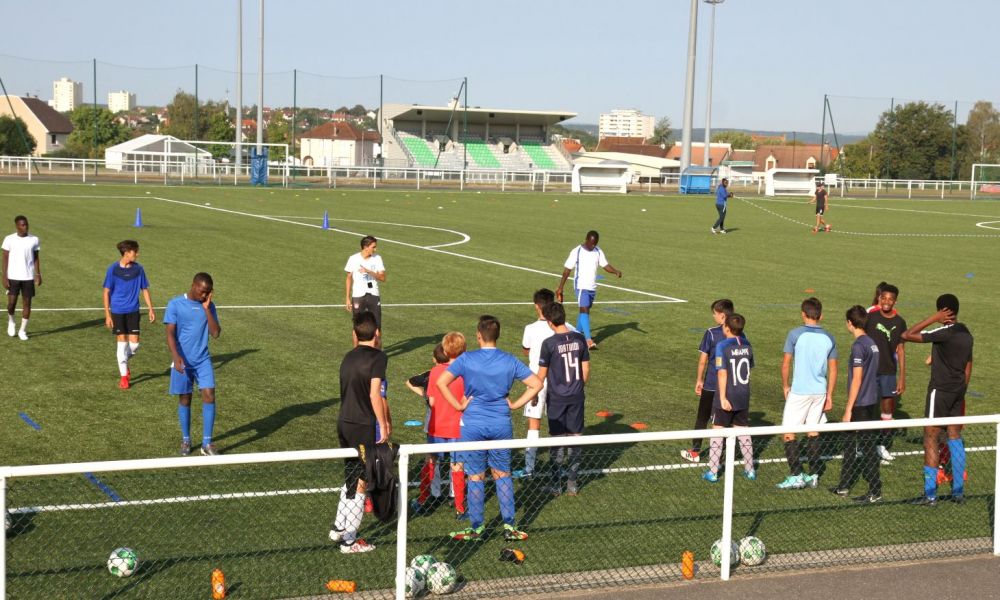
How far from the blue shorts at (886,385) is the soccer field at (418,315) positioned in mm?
771

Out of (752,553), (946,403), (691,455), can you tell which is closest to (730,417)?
(691,455)

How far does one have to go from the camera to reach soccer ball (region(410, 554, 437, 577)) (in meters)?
7.66

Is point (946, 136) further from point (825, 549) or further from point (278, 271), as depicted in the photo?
point (825, 549)

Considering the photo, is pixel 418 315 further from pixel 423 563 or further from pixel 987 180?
pixel 987 180

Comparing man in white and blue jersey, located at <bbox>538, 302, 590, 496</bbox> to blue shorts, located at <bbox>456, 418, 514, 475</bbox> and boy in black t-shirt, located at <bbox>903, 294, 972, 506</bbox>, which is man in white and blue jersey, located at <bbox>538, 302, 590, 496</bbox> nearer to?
blue shorts, located at <bbox>456, 418, 514, 475</bbox>

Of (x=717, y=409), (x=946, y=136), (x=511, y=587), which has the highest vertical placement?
(x=946, y=136)

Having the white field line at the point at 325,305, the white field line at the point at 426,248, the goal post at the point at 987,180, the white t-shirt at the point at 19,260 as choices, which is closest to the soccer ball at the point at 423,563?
the white t-shirt at the point at 19,260

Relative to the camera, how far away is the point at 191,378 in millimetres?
10945

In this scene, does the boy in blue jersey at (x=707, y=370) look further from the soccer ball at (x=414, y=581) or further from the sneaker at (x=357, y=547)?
the soccer ball at (x=414, y=581)

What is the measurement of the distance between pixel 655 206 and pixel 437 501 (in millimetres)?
44935

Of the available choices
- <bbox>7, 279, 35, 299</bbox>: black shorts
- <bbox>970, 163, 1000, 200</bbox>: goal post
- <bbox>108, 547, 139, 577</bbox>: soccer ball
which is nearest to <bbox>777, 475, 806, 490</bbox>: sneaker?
<bbox>108, 547, 139, 577</bbox>: soccer ball

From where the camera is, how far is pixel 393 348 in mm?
16906

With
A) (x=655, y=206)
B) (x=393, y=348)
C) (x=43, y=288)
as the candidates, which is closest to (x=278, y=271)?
(x=43, y=288)

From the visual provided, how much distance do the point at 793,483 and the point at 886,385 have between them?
1.64m
